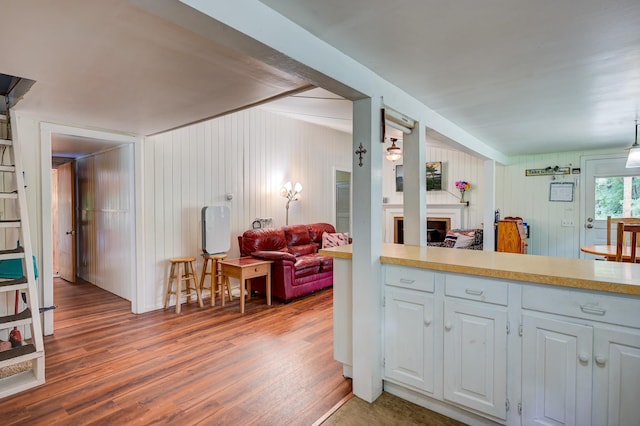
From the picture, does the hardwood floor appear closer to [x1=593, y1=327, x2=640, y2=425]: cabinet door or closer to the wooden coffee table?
the wooden coffee table

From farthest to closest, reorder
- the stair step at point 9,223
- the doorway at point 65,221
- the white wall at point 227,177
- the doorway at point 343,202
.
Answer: the doorway at point 343,202 → the doorway at point 65,221 → the white wall at point 227,177 → the stair step at point 9,223

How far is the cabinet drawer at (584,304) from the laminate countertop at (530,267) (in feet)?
0.15

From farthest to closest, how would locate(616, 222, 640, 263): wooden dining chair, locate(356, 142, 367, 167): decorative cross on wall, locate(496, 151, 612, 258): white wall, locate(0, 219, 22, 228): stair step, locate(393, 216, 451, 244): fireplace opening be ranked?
locate(393, 216, 451, 244): fireplace opening → locate(496, 151, 612, 258): white wall → locate(616, 222, 640, 263): wooden dining chair → locate(0, 219, 22, 228): stair step → locate(356, 142, 367, 167): decorative cross on wall

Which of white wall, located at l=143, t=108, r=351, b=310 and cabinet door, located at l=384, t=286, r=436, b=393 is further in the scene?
white wall, located at l=143, t=108, r=351, b=310

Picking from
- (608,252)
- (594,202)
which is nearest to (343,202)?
(594,202)

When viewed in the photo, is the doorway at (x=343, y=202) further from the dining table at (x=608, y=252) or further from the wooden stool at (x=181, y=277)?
the dining table at (x=608, y=252)

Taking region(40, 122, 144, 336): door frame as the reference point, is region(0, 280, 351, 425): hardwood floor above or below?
below

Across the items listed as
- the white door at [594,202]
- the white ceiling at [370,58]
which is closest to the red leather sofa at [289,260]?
the white ceiling at [370,58]

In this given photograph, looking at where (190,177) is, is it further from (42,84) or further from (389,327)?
(389,327)

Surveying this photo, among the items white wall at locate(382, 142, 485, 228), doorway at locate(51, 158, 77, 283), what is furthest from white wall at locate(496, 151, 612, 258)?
doorway at locate(51, 158, 77, 283)

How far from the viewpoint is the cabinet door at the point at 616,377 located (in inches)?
56.2

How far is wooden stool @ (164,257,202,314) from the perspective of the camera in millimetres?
3861

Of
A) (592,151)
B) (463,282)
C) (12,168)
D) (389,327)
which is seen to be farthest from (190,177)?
(592,151)

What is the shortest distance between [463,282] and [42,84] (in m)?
3.12
